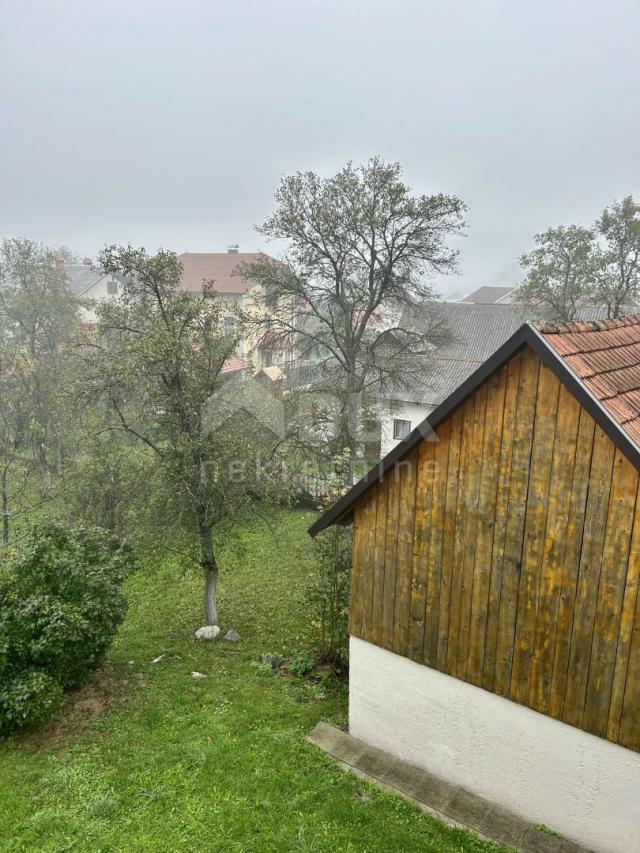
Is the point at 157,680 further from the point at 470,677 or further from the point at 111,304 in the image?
the point at 111,304

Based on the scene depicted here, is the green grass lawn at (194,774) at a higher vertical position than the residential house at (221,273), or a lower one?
lower

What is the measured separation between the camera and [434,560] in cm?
579

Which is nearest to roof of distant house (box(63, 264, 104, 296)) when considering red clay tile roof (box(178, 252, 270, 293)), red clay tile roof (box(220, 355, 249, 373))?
red clay tile roof (box(178, 252, 270, 293))

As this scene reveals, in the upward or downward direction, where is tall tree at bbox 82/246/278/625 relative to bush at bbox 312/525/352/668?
upward

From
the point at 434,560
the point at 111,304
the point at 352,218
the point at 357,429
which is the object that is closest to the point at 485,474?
the point at 434,560

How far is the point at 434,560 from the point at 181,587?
10170 mm

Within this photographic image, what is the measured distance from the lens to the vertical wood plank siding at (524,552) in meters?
4.58

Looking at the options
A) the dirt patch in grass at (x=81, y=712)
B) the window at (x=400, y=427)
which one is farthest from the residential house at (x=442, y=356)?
the dirt patch in grass at (x=81, y=712)

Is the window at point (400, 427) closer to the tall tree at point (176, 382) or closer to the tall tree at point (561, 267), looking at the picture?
the tall tree at point (561, 267)

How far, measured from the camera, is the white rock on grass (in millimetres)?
11016

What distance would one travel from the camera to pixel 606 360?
5.05 meters

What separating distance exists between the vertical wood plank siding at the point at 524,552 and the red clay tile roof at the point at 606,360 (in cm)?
22

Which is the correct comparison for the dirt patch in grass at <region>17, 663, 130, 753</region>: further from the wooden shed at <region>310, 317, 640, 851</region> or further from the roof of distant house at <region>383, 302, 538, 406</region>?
the roof of distant house at <region>383, 302, 538, 406</region>

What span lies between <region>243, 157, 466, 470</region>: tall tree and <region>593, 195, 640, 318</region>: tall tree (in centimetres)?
685
